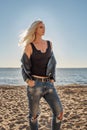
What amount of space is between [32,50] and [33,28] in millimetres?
348

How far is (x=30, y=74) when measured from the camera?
4.77 m

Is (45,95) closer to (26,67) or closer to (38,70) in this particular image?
(38,70)

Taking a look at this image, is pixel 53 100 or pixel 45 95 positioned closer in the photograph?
pixel 53 100

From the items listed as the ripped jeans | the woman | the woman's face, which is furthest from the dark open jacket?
the woman's face

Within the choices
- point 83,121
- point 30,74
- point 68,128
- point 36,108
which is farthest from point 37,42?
point 83,121

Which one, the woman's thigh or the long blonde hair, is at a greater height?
the long blonde hair

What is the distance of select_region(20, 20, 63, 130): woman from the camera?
477 cm

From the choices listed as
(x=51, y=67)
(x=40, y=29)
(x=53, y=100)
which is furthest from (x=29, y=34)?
(x=53, y=100)

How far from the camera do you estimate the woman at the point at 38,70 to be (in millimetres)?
4773

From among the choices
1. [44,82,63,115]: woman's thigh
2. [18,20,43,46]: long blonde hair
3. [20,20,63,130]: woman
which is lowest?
[44,82,63,115]: woman's thigh

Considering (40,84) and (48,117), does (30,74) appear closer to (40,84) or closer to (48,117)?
(40,84)

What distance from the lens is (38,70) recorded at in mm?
4801

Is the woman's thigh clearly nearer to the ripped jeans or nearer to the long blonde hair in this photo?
the ripped jeans

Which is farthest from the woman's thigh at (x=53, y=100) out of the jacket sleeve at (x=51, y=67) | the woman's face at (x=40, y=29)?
the woman's face at (x=40, y=29)
